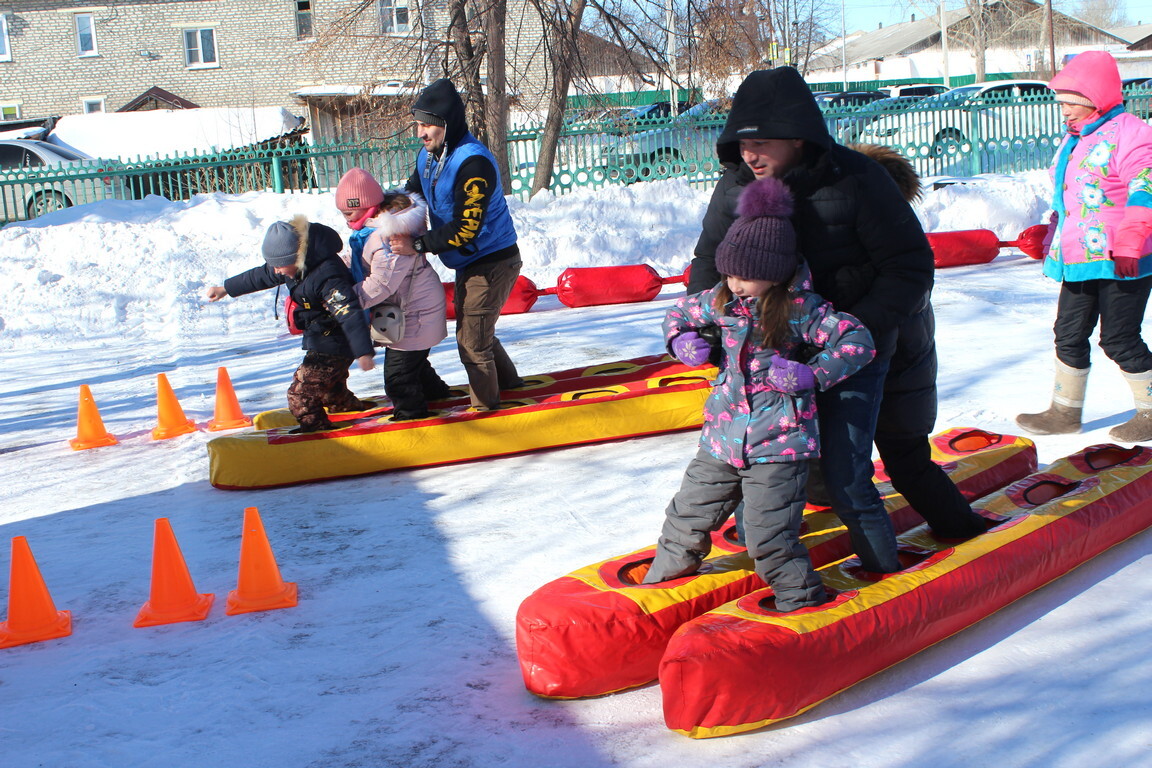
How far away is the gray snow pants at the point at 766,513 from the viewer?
3.19 m

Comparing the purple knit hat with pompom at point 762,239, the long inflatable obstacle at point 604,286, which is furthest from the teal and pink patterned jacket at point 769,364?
the long inflatable obstacle at point 604,286

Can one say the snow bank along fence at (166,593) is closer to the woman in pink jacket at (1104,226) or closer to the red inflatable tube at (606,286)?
the woman in pink jacket at (1104,226)

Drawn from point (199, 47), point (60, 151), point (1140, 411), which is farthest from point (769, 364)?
point (199, 47)

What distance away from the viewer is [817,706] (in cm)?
311

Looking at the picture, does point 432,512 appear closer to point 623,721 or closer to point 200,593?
point 200,593

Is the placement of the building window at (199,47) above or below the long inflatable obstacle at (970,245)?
above

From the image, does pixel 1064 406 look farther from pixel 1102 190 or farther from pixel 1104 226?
pixel 1102 190

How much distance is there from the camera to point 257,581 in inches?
160

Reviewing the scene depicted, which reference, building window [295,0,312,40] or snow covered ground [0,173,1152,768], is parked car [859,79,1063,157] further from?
building window [295,0,312,40]

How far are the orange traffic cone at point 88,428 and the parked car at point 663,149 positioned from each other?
10.9m

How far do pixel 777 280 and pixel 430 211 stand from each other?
315 centimetres

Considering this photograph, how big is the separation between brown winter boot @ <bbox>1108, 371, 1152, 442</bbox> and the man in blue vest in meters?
3.19

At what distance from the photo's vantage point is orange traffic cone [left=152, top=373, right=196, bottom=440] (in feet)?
22.6

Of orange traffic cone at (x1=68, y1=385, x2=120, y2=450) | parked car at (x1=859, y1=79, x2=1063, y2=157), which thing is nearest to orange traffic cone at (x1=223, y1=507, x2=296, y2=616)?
orange traffic cone at (x1=68, y1=385, x2=120, y2=450)
